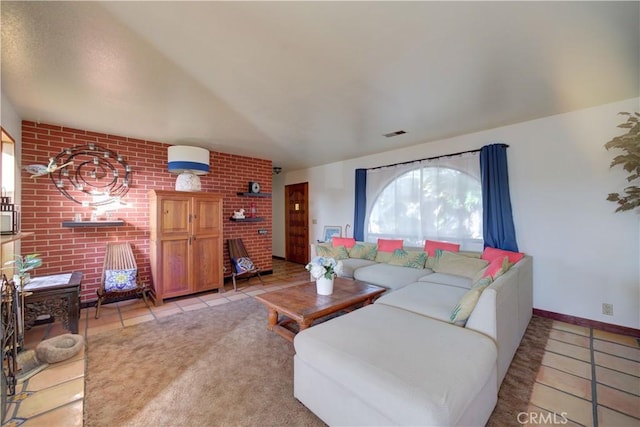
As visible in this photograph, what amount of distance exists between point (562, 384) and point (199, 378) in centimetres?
260

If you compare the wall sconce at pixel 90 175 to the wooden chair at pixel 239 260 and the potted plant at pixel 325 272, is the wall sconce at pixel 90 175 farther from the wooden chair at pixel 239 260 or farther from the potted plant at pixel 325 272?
the potted plant at pixel 325 272

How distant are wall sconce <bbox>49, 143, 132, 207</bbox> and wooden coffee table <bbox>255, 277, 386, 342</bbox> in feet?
8.83

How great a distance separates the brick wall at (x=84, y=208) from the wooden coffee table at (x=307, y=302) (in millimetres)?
2289

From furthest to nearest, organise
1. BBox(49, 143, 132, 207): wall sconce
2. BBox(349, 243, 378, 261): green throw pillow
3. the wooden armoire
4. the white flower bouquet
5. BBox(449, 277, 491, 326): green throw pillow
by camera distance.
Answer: BBox(349, 243, 378, 261): green throw pillow < the wooden armoire < BBox(49, 143, 132, 207): wall sconce < the white flower bouquet < BBox(449, 277, 491, 326): green throw pillow

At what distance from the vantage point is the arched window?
355 centimetres

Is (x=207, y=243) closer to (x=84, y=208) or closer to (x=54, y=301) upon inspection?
(x=84, y=208)

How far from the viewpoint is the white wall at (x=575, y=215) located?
8.57ft

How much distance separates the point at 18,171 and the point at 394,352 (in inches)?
162

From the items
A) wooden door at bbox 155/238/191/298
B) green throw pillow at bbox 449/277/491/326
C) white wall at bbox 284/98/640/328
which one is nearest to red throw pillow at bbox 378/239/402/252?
white wall at bbox 284/98/640/328

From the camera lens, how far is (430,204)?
3.93 m

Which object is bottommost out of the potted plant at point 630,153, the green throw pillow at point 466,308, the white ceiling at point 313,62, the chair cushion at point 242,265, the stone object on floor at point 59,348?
the stone object on floor at point 59,348

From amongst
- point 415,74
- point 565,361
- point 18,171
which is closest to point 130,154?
point 18,171

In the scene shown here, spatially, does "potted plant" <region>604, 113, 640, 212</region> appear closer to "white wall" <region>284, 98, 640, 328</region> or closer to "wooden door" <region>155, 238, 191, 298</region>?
"white wall" <region>284, 98, 640, 328</region>

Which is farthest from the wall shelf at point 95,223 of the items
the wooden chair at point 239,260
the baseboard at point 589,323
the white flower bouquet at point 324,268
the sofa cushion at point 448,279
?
the baseboard at point 589,323
